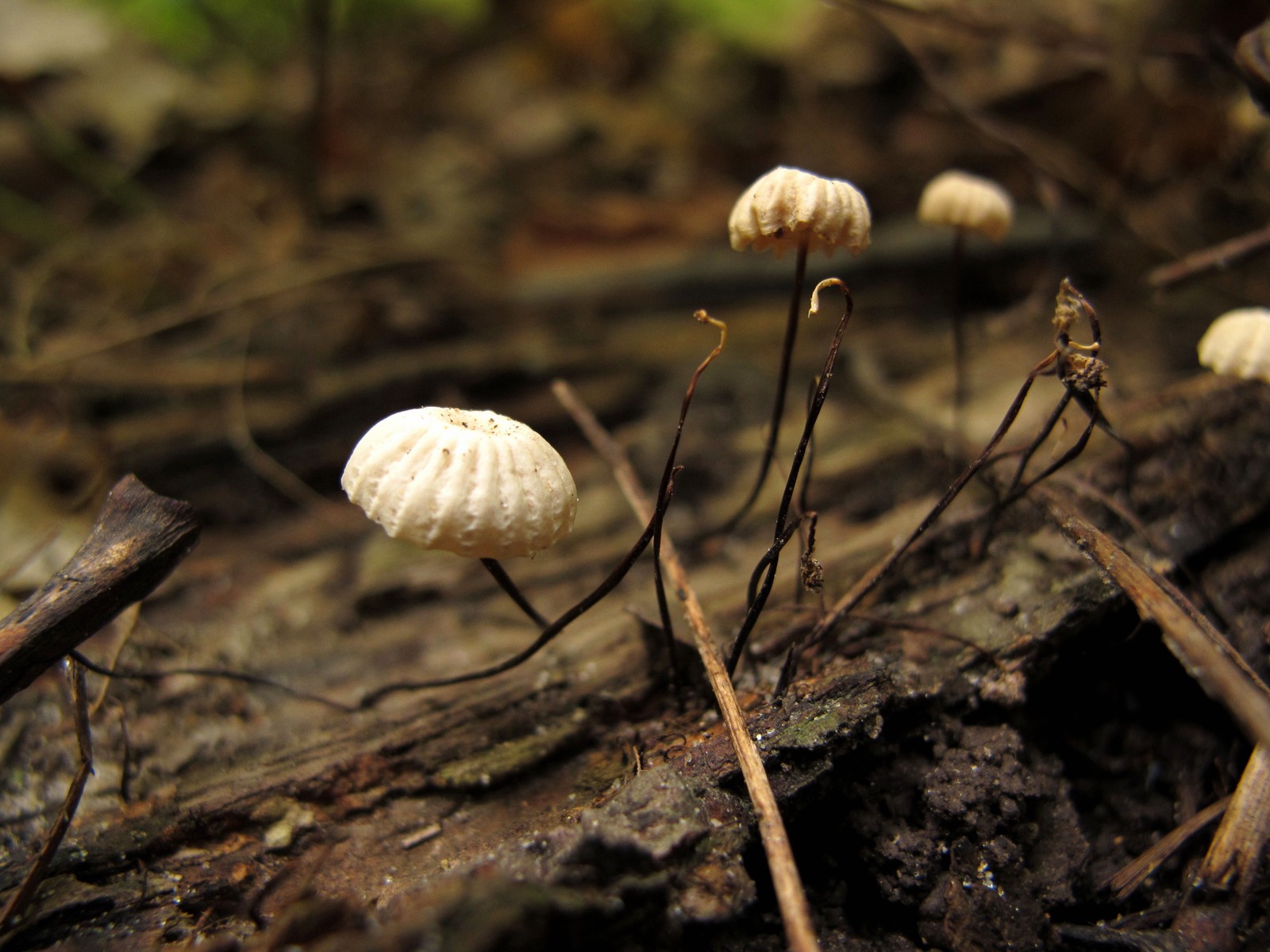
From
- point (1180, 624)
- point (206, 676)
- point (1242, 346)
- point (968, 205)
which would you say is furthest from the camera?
point (968, 205)

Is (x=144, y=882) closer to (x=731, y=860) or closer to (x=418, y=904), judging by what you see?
(x=418, y=904)

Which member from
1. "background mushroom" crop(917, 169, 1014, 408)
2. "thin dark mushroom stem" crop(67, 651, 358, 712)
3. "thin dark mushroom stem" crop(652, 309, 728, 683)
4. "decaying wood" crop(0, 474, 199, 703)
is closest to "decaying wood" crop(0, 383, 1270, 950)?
"thin dark mushroom stem" crop(67, 651, 358, 712)

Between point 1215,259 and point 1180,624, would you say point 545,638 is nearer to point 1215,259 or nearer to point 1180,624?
point 1180,624

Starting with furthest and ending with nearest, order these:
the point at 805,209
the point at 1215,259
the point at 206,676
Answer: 1. the point at 1215,259
2. the point at 206,676
3. the point at 805,209

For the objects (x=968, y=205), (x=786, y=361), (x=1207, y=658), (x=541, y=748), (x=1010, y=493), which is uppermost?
(x=968, y=205)

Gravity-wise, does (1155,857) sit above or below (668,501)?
below

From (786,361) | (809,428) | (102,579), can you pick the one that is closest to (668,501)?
(809,428)

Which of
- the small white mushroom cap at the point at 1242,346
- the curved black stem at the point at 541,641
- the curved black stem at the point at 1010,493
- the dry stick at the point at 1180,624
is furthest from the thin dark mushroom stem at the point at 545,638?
the small white mushroom cap at the point at 1242,346

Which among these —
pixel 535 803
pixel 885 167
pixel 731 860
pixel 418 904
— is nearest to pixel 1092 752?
pixel 731 860

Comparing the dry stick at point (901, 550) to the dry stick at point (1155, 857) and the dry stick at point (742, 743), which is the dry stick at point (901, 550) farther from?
the dry stick at point (1155, 857)
